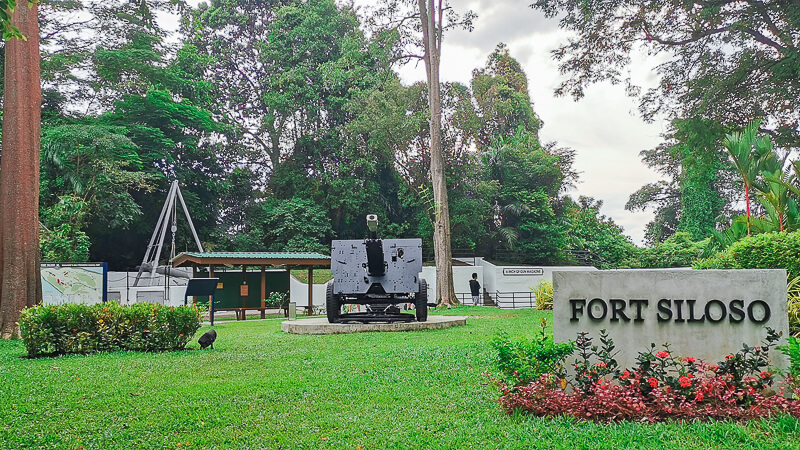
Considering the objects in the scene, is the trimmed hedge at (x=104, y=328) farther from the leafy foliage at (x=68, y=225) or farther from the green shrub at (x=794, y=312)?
the leafy foliage at (x=68, y=225)

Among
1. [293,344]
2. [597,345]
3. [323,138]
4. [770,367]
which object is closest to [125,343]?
[293,344]

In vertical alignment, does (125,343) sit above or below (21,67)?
below

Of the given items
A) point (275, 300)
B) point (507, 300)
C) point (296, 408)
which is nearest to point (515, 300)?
point (507, 300)

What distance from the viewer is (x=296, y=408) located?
→ 511 cm

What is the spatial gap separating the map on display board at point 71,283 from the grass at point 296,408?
21.5 ft

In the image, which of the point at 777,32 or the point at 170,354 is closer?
the point at 170,354

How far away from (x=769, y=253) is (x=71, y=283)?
14.2 metres

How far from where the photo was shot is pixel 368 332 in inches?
490

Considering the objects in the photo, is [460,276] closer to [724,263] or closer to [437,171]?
[437,171]

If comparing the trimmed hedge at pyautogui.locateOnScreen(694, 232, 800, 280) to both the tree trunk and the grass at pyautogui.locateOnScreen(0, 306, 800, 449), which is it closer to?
the grass at pyautogui.locateOnScreen(0, 306, 800, 449)

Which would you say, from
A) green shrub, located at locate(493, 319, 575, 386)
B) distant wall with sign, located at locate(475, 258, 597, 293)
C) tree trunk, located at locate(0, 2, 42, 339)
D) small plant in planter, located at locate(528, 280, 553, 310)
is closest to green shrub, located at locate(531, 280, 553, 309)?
small plant in planter, located at locate(528, 280, 553, 310)

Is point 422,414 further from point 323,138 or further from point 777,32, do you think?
point 323,138

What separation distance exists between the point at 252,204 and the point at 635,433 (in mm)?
32055

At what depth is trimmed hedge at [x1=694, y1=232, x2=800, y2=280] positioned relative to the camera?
798 cm
